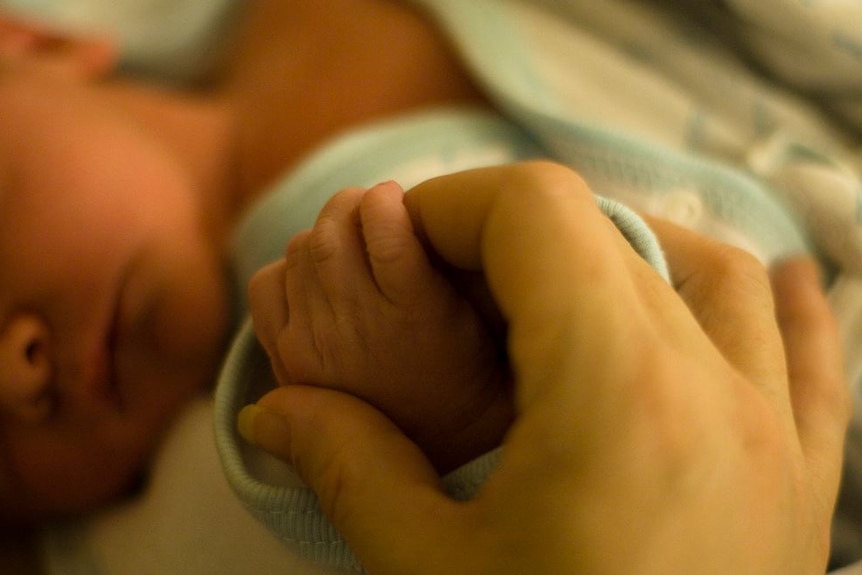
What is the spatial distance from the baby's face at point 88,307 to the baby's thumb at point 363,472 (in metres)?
0.30

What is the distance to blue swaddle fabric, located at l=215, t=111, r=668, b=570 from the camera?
42cm

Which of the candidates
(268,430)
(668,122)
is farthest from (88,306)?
(668,122)

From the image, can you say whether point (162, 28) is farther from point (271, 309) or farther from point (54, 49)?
point (271, 309)

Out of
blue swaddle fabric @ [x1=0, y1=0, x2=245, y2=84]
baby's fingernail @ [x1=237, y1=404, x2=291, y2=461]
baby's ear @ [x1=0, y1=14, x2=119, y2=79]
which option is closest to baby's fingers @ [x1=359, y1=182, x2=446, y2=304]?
baby's fingernail @ [x1=237, y1=404, x2=291, y2=461]

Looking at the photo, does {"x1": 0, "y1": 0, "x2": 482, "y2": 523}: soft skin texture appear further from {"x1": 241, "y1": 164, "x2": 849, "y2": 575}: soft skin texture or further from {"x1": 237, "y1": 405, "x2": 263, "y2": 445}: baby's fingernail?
{"x1": 241, "y1": 164, "x2": 849, "y2": 575}: soft skin texture

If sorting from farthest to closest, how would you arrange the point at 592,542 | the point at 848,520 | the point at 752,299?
the point at 848,520 < the point at 752,299 < the point at 592,542

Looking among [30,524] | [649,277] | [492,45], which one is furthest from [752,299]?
[30,524]

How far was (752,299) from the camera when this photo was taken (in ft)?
1.48

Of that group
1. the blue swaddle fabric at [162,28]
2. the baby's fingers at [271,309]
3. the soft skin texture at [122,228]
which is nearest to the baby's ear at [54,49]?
the soft skin texture at [122,228]

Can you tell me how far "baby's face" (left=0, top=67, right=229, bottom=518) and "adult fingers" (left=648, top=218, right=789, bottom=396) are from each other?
46cm

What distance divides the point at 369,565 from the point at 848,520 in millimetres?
509

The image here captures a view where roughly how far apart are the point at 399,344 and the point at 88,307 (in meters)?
0.39

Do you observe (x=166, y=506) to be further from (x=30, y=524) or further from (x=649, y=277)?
(x=649, y=277)

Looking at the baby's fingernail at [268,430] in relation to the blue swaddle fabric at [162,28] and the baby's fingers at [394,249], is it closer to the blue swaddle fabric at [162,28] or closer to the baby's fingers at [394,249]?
the baby's fingers at [394,249]
